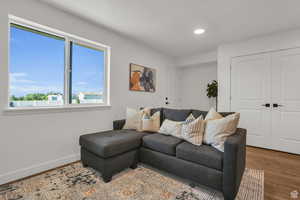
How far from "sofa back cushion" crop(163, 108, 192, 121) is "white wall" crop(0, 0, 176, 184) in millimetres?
1024

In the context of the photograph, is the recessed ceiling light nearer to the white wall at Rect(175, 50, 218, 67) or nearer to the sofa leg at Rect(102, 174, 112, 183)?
the white wall at Rect(175, 50, 218, 67)

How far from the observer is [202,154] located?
166 centimetres

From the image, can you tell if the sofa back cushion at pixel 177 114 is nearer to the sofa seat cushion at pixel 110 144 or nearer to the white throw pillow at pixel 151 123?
the white throw pillow at pixel 151 123

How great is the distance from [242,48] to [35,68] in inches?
159

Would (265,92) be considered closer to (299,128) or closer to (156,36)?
(299,128)

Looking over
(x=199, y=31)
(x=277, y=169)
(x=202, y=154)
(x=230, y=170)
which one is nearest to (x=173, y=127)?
(x=202, y=154)

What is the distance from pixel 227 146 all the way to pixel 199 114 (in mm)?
852

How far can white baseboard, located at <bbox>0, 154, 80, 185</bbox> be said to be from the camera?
5.85 feet

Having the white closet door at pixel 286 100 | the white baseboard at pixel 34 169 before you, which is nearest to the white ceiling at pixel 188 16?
the white closet door at pixel 286 100

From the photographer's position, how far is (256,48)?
10.4 ft

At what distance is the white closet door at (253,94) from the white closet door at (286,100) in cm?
11

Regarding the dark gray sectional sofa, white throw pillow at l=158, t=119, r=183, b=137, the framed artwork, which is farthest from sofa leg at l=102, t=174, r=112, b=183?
the framed artwork

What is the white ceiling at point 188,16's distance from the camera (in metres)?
2.05

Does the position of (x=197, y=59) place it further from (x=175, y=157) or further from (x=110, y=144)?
(x=110, y=144)
